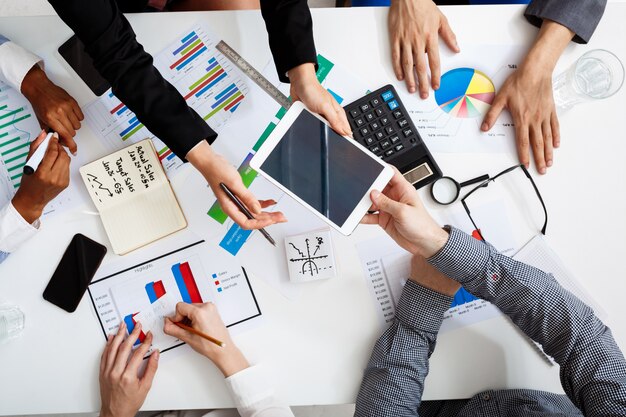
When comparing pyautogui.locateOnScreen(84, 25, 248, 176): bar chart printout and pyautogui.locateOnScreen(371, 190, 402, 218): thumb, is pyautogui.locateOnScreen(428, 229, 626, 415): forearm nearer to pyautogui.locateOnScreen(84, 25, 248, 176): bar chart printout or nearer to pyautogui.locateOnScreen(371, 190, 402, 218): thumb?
pyautogui.locateOnScreen(371, 190, 402, 218): thumb

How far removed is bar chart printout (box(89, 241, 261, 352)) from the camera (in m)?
0.97

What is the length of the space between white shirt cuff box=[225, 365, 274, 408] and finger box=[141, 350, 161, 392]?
6.1 inches

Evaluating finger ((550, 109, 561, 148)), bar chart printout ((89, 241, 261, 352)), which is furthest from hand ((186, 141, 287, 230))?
finger ((550, 109, 561, 148))

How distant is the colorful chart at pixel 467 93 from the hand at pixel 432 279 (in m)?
0.32

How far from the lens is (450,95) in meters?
0.98

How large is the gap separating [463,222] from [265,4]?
1.86 feet

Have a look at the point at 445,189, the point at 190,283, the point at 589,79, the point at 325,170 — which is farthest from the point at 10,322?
the point at 589,79

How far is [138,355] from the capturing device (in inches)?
37.9

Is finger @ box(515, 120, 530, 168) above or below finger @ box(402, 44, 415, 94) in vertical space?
below

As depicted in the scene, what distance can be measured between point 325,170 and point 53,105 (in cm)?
57

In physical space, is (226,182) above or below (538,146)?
above

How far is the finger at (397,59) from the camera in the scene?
3.19ft

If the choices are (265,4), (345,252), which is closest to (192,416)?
(345,252)

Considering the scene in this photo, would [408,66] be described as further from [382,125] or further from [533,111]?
[533,111]
